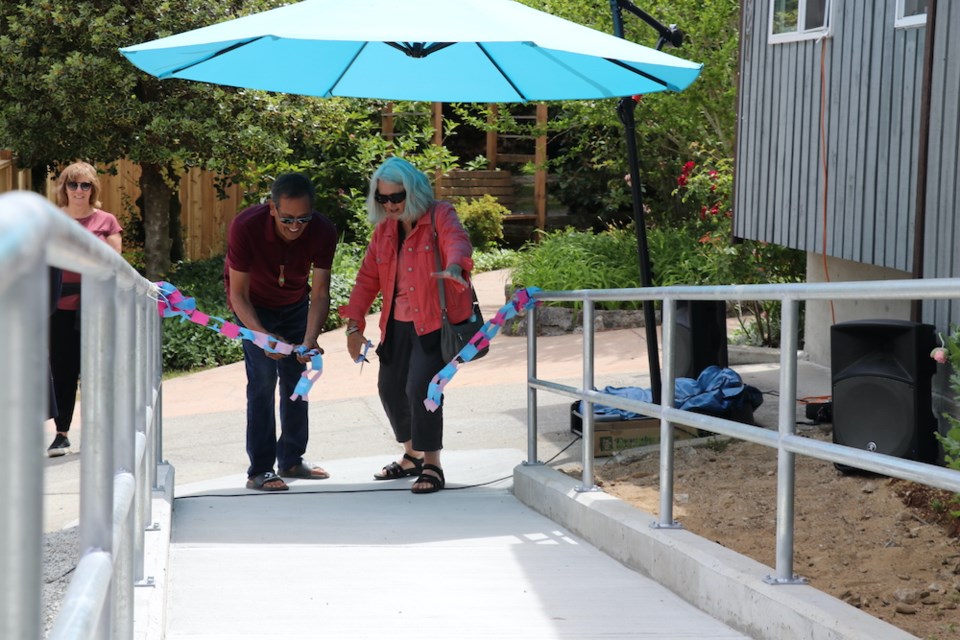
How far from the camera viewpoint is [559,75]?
702 cm

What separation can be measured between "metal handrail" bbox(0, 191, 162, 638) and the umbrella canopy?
3.30 meters

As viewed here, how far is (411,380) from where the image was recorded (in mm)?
6363

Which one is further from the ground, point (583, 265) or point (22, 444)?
point (22, 444)

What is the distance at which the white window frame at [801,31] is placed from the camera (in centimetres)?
909

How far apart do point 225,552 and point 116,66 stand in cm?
872

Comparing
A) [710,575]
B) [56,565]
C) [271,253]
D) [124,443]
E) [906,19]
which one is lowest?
[56,565]

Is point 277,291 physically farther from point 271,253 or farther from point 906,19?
point 906,19

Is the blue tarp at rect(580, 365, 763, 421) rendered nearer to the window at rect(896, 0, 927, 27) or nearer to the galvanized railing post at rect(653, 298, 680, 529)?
the galvanized railing post at rect(653, 298, 680, 529)

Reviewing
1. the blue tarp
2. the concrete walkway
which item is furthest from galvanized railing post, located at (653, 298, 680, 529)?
the blue tarp

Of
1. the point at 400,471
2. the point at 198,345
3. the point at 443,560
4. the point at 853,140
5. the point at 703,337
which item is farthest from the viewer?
the point at 198,345

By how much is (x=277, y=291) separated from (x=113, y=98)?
23.9ft

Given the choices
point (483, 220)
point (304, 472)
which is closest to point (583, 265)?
point (483, 220)

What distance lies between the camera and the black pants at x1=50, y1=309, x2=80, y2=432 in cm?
672

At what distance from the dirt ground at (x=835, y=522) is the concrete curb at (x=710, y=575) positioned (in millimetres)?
461
